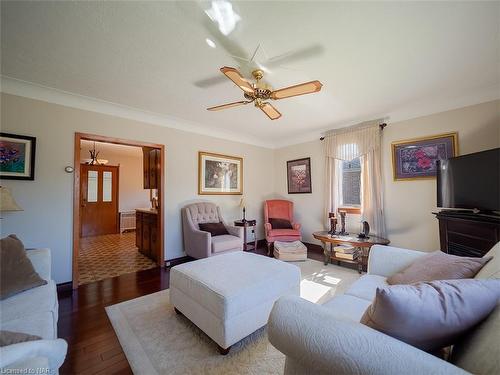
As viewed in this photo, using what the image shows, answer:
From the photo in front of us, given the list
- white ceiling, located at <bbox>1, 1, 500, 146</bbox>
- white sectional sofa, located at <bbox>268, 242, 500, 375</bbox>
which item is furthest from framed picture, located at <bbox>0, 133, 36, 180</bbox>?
white sectional sofa, located at <bbox>268, 242, 500, 375</bbox>

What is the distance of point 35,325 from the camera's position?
1180mm

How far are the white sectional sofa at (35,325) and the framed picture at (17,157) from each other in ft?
3.95

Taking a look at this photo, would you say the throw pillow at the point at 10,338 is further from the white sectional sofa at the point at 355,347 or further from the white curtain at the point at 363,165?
the white curtain at the point at 363,165

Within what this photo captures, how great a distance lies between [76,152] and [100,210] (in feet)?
14.5

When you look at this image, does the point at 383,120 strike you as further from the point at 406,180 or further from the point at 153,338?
the point at 153,338

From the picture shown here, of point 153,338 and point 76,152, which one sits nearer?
point 153,338

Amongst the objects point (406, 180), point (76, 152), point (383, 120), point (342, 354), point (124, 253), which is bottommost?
point (124, 253)

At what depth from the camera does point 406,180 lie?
3330mm

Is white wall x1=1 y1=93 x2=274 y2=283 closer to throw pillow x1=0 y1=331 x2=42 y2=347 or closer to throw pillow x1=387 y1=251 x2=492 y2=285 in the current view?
throw pillow x1=0 y1=331 x2=42 y2=347

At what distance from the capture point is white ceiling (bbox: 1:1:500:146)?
1.51m

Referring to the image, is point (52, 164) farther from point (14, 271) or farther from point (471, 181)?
point (471, 181)

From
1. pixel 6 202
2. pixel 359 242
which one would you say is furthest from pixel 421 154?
pixel 6 202

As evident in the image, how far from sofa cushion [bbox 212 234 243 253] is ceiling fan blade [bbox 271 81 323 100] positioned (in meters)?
2.27

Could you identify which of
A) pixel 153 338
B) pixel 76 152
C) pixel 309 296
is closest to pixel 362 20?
pixel 309 296
